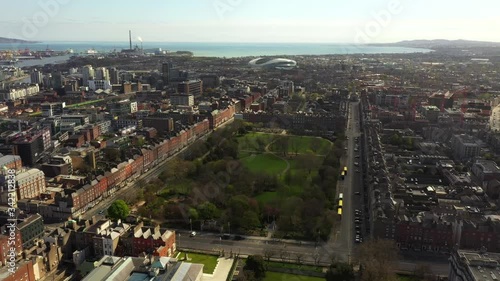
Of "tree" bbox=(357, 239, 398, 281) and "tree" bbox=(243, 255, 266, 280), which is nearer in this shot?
"tree" bbox=(357, 239, 398, 281)

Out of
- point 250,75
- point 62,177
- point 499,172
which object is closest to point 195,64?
point 250,75

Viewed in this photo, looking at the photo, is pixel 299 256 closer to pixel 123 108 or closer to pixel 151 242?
pixel 151 242

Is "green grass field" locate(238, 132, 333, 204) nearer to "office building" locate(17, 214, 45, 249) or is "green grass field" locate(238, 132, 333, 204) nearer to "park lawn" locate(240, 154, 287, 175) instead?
"park lawn" locate(240, 154, 287, 175)

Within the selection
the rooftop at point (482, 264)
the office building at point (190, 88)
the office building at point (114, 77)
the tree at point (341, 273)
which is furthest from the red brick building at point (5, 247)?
the office building at point (114, 77)

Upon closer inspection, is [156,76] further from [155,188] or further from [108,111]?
[155,188]

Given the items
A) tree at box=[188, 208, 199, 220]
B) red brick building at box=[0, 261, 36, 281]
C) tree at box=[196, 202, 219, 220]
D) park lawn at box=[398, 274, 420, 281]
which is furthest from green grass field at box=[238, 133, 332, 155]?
red brick building at box=[0, 261, 36, 281]
